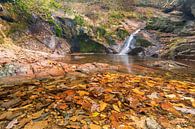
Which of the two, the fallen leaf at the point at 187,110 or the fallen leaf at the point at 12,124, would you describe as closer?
the fallen leaf at the point at 12,124

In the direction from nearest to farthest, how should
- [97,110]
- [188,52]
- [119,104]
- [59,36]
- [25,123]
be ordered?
1. [25,123]
2. [97,110]
3. [119,104]
4. [188,52]
5. [59,36]

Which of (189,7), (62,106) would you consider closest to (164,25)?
(189,7)

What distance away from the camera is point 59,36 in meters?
→ 20.2

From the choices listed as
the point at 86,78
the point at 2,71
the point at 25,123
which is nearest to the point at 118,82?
the point at 86,78

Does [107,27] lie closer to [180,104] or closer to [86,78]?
[86,78]

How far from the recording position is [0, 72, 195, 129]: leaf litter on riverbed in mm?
4031

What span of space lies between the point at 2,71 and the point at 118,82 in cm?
440

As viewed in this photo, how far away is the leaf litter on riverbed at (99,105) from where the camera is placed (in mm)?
4031

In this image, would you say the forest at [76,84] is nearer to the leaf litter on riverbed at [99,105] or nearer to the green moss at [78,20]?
the leaf litter on riverbed at [99,105]

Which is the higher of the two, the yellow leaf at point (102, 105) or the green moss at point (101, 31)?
the green moss at point (101, 31)

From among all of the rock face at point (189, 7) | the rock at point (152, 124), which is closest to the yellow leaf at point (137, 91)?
the rock at point (152, 124)

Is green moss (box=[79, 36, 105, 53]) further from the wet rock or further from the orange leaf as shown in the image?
the wet rock

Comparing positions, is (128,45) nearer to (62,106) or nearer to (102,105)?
(102,105)

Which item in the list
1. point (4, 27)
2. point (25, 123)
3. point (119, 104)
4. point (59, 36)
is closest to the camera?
point (25, 123)
